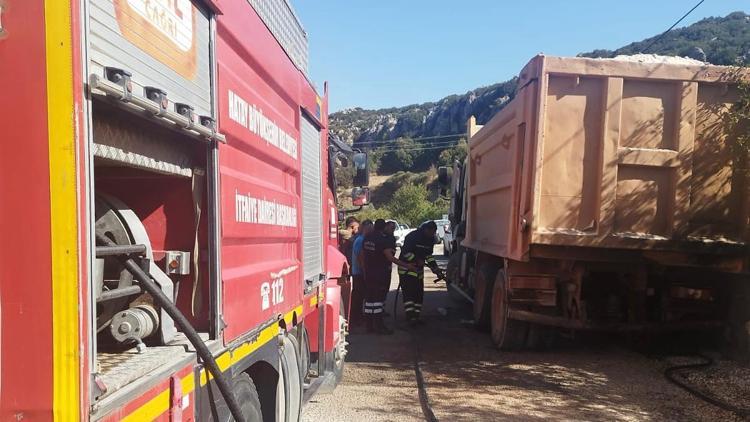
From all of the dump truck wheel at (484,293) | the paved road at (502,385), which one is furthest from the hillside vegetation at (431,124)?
the paved road at (502,385)

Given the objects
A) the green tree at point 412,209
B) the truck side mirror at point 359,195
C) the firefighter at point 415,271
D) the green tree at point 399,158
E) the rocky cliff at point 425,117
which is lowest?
the green tree at point 412,209

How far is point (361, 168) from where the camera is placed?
6457mm

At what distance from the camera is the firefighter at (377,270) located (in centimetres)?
834

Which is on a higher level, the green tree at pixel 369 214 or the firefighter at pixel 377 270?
the firefighter at pixel 377 270

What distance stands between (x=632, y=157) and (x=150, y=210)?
488 centimetres

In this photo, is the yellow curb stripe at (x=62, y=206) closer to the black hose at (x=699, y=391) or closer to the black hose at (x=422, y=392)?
the black hose at (x=422, y=392)

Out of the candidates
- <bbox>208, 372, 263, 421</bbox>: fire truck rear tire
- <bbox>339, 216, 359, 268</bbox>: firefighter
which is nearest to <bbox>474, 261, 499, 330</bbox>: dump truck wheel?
<bbox>339, 216, 359, 268</bbox>: firefighter

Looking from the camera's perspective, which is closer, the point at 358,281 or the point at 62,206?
the point at 62,206

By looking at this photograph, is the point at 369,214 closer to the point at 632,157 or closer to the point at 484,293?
the point at 484,293

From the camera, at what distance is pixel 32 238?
57.3 inches

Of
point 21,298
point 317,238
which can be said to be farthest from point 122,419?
point 317,238

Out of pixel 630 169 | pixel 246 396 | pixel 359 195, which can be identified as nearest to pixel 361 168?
pixel 359 195

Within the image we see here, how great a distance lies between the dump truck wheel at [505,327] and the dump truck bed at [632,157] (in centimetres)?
111

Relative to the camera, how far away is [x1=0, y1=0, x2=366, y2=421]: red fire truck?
145 centimetres
